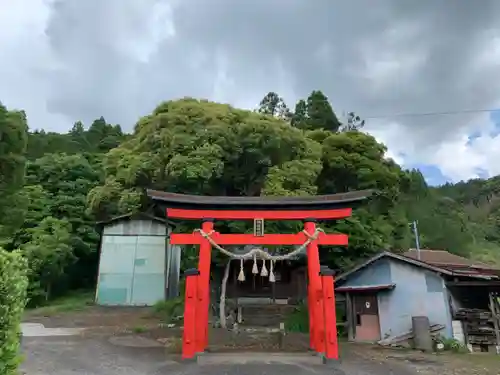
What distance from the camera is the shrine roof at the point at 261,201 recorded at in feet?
35.3

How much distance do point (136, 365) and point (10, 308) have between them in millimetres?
5854

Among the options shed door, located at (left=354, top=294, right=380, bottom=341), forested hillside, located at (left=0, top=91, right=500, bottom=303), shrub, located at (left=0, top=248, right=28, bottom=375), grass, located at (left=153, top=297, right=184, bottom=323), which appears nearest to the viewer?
shrub, located at (left=0, top=248, right=28, bottom=375)

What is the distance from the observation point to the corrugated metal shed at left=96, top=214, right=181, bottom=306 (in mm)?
21156

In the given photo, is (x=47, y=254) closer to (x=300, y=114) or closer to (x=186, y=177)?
(x=186, y=177)

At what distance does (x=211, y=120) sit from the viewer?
1772 cm

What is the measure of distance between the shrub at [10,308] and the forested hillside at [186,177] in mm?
8473

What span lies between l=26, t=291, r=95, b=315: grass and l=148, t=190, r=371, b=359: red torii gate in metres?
12.1

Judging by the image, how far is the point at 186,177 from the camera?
15492 mm

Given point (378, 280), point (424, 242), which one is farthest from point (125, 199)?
point (424, 242)

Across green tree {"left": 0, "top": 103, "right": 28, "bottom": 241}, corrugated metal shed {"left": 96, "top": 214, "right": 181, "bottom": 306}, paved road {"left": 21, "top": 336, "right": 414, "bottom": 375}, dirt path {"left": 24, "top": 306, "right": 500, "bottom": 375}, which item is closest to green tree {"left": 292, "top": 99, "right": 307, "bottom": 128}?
corrugated metal shed {"left": 96, "top": 214, "right": 181, "bottom": 306}

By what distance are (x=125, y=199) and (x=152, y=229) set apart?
5.16m

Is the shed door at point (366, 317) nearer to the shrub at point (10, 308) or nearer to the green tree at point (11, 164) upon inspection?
the green tree at point (11, 164)

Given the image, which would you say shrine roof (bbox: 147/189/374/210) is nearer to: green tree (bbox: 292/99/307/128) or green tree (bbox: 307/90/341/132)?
green tree (bbox: 307/90/341/132)

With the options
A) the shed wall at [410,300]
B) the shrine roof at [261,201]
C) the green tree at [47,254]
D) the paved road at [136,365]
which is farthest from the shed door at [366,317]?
the green tree at [47,254]
